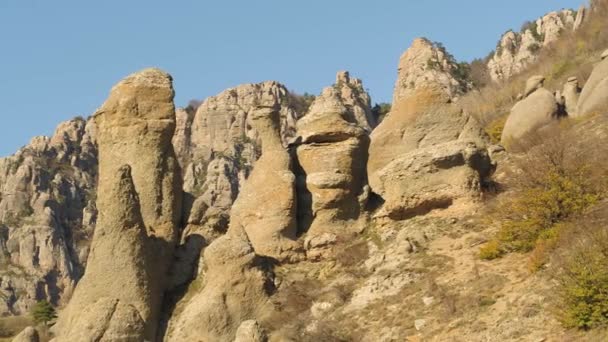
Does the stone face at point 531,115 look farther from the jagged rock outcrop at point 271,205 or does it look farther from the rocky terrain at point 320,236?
the jagged rock outcrop at point 271,205

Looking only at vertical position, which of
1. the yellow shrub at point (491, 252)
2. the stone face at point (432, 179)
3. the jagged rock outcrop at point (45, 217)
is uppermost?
the jagged rock outcrop at point (45, 217)

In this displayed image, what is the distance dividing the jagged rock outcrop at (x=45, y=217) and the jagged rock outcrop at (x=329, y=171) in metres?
59.3

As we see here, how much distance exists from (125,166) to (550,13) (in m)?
78.6

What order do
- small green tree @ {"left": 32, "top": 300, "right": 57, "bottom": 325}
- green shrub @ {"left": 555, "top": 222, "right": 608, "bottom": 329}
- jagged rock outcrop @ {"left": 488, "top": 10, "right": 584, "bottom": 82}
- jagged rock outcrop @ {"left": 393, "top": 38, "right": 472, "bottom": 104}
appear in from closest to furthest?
green shrub @ {"left": 555, "top": 222, "right": 608, "bottom": 329}
small green tree @ {"left": 32, "top": 300, "right": 57, "bottom": 325}
jagged rock outcrop @ {"left": 393, "top": 38, "right": 472, "bottom": 104}
jagged rock outcrop @ {"left": 488, "top": 10, "right": 584, "bottom": 82}

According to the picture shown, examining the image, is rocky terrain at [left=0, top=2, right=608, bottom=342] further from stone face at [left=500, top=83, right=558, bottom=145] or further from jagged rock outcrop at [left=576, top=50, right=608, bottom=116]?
stone face at [left=500, top=83, right=558, bottom=145]

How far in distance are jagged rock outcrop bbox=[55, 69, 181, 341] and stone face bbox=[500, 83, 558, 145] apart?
13.0m

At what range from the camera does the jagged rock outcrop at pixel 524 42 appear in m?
83.2

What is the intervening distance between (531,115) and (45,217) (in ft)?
216

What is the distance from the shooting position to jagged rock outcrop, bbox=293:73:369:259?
22.5 m

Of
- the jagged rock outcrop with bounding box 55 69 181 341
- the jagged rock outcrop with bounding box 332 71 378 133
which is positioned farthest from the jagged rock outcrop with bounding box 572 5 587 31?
the jagged rock outcrop with bounding box 55 69 181 341

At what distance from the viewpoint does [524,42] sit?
88.7 m

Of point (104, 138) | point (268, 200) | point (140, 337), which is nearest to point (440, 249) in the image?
point (268, 200)

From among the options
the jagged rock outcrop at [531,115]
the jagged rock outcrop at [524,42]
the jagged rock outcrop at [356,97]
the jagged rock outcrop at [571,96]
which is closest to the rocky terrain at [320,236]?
the jagged rock outcrop at [531,115]

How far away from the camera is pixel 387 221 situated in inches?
875
